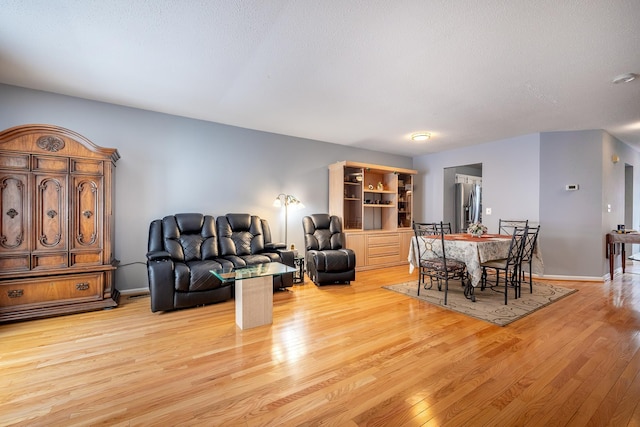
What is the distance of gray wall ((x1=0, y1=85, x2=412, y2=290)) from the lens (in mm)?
3541

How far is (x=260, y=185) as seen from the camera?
4895 millimetres

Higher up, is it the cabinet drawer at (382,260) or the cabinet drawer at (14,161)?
the cabinet drawer at (14,161)

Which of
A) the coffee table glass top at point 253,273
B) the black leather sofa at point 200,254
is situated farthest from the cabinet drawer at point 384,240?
the coffee table glass top at point 253,273

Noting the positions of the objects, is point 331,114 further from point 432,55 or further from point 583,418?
point 583,418

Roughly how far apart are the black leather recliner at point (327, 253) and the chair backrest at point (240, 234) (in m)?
0.84

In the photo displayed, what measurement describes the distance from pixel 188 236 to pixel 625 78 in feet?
17.4

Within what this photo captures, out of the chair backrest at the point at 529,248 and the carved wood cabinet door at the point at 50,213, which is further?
the chair backrest at the point at 529,248

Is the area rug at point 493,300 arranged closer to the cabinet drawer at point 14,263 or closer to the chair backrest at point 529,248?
the chair backrest at point 529,248

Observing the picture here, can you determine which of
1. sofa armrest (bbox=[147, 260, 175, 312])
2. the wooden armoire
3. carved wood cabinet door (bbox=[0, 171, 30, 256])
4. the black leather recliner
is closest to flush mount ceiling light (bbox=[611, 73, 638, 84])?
the black leather recliner

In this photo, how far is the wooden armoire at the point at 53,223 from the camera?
2910mm

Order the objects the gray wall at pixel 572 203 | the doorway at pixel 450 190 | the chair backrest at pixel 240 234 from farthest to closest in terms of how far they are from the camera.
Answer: the doorway at pixel 450 190 < the gray wall at pixel 572 203 < the chair backrest at pixel 240 234

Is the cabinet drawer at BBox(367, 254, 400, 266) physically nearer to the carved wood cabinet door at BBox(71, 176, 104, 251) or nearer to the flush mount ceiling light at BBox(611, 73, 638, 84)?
the flush mount ceiling light at BBox(611, 73, 638, 84)

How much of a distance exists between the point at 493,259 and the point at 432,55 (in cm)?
262

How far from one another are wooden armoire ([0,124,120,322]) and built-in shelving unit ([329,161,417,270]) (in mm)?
3620
